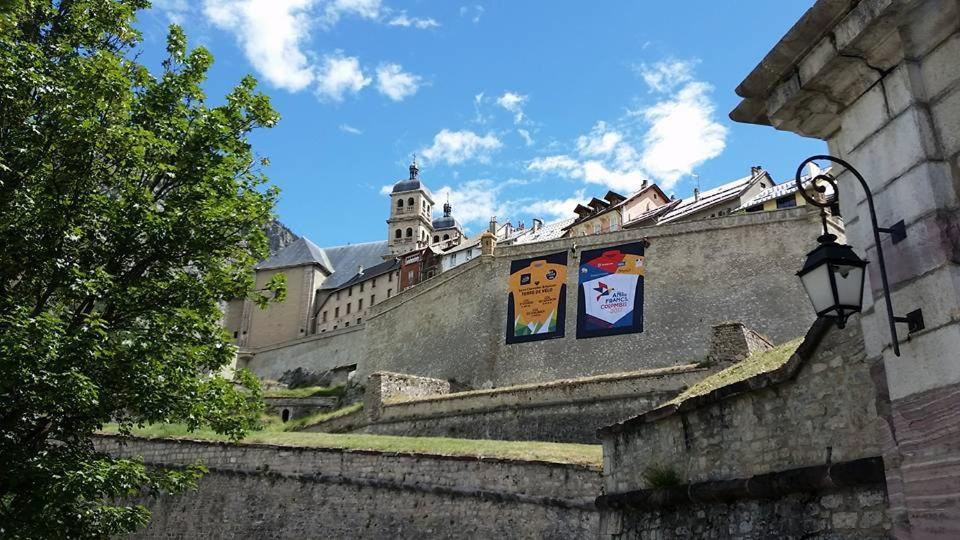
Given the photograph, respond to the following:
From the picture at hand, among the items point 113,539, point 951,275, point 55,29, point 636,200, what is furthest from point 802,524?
point 636,200

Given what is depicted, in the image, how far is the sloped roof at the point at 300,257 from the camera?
79438 mm

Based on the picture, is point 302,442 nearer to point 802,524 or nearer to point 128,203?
point 128,203

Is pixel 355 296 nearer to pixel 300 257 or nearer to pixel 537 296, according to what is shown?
pixel 300 257

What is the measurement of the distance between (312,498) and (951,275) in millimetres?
17987

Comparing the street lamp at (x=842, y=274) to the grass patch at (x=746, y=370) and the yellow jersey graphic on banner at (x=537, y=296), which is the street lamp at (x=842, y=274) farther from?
the yellow jersey graphic on banner at (x=537, y=296)

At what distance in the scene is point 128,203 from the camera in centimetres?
1091

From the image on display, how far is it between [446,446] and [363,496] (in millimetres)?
2366

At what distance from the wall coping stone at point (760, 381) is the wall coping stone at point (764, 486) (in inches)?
31.5

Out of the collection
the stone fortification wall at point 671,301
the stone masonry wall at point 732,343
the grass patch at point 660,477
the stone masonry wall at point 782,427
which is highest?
the stone fortification wall at point 671,301

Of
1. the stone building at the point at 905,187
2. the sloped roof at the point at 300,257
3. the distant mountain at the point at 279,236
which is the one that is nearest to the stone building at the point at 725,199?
the sloped roof at the point at 300,257

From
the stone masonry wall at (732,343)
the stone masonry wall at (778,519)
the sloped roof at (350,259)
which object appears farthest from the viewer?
the sloped roof at (350,259)

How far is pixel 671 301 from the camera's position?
36750 mm

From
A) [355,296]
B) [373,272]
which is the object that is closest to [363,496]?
[355,296]

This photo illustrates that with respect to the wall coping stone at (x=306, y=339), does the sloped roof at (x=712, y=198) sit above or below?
above
